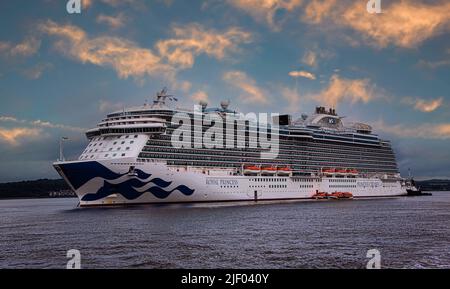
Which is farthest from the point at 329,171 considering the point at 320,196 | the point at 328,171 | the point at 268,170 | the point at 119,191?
the point at 119,191

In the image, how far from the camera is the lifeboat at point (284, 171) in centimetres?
7591

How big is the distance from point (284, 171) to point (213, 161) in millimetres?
15740

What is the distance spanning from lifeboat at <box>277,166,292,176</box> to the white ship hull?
6.22ft

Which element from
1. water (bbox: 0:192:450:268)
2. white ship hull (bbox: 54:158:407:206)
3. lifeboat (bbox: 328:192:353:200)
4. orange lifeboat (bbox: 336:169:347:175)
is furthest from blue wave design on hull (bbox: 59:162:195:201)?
orange lifeboat (bbox: 336:169:347:175)

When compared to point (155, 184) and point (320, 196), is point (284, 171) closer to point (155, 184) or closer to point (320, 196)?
point (320, 196)

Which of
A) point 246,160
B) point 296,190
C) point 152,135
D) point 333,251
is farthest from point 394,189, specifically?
point 333,251

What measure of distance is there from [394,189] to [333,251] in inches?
3505

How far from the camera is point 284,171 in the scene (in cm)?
7656

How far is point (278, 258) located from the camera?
70.4ft

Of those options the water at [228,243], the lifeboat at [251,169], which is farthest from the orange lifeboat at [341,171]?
the water at [228,243]

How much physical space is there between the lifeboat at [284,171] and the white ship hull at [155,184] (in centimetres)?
190

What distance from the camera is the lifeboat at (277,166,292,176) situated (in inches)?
2989

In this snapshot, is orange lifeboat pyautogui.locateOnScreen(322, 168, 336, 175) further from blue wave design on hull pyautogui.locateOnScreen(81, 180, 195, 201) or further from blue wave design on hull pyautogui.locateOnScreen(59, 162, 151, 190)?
blue wave design on hull pyautogui.locateOnScreen(59, 162, 151, 190)
